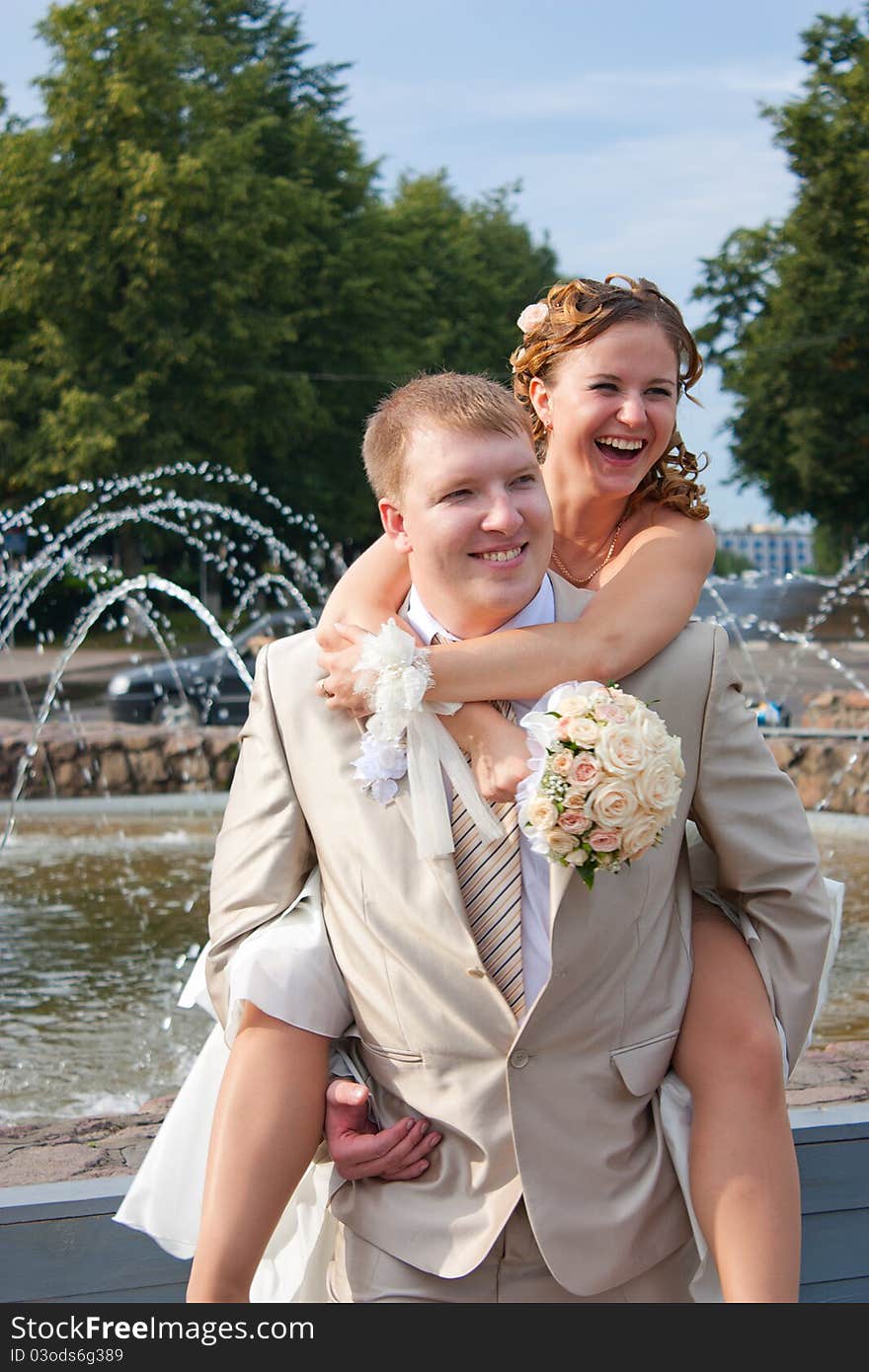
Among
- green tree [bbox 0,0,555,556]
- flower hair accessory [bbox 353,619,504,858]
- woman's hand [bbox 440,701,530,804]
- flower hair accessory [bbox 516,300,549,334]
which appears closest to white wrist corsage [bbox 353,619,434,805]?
flower hair accessory [bbox 353,619,504,858]

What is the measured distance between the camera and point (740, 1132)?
7.32 ft

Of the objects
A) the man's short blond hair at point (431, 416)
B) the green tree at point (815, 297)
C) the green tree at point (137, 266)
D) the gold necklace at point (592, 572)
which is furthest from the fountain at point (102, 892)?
the green tree at point (815, 297)

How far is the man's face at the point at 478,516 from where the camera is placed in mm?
2311

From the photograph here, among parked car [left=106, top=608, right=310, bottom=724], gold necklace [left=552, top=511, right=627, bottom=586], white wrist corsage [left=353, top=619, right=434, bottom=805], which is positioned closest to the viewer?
white wrist corsage [left=353, top=619, right=434, bottom=805]

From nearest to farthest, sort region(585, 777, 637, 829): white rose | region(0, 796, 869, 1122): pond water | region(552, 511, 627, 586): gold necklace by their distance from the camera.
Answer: region(585, 777, 637, 829): white rose
region(552, 511, 627, 586): gold necklace
region(0, 796, 869, 1122): pond water

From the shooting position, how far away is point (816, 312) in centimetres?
3478

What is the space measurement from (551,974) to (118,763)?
8.92m

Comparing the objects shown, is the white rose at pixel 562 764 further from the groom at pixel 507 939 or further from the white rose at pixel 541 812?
the groom at pixel 507 939

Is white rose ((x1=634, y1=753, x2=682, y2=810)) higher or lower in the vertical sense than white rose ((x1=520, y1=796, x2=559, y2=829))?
higher

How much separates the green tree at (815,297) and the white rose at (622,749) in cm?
3334

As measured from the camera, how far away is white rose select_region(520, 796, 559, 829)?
2.16 meters

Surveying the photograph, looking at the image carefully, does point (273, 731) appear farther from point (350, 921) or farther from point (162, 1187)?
point (162, 1187)

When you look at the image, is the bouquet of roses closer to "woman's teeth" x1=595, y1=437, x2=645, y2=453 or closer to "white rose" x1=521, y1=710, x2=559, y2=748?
"white rose" x1=521, y1=710, x2=559, y2=748

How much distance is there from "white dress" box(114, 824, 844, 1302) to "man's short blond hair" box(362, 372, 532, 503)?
0.65m
